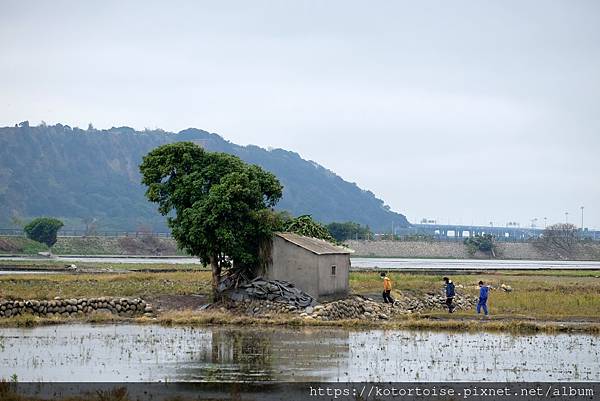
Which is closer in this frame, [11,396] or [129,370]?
[11,396]

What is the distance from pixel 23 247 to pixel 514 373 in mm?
113937

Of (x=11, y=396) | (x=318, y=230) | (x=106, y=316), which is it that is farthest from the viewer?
(x=318, y=230)

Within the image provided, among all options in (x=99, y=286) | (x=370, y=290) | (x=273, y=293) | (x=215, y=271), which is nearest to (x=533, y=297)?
(x=370, y=290)

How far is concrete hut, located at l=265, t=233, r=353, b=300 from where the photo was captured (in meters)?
45.5

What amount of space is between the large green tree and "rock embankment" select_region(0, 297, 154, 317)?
4.45 m

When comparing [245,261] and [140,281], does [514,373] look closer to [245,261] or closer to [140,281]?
[245,261]

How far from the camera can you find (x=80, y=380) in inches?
989

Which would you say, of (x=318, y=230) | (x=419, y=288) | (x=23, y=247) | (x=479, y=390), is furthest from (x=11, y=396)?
(x=23, y=247)

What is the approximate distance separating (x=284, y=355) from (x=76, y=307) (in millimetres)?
15343

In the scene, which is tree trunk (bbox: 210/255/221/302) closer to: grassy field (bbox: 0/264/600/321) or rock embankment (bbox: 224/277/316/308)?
rock embankment (bbox: 224/277/316/308)

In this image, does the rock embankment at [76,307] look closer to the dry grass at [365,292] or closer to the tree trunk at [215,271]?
the dry grass at [365,292]

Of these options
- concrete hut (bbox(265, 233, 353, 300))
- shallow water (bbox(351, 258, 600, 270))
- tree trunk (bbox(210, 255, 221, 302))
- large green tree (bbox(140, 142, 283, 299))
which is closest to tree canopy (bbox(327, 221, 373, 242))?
shallow water (bbox(351, 258, 600, 270))

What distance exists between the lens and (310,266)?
45625 mm

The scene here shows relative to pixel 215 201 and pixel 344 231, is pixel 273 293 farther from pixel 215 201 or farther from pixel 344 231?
pixel 344 231
